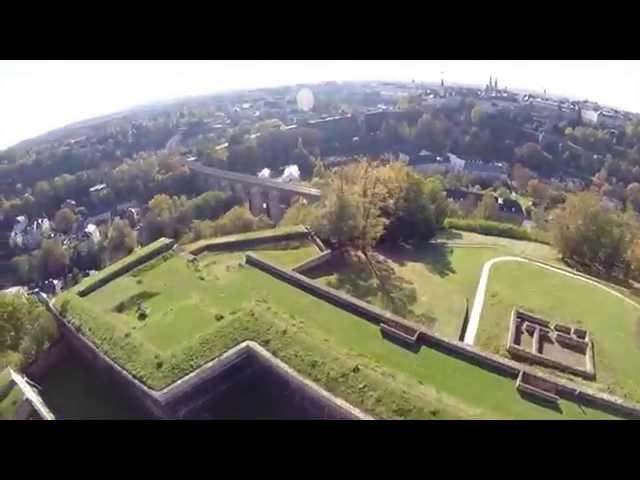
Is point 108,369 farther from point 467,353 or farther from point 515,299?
point 515,299

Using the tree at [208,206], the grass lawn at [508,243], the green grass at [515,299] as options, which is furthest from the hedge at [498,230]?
the tree at [208,206]

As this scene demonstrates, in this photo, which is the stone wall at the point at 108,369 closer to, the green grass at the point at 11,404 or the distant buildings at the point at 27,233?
the green grass at the point at 11,404

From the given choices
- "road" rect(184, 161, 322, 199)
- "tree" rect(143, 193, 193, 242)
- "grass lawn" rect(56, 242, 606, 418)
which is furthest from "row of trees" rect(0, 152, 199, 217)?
"grass lawn" rect(56, 242, 606, 418)

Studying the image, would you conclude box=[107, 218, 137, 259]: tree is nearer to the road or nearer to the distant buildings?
the distant buildings

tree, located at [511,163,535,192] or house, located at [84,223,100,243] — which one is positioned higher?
house, located at [84,223,100,243]
